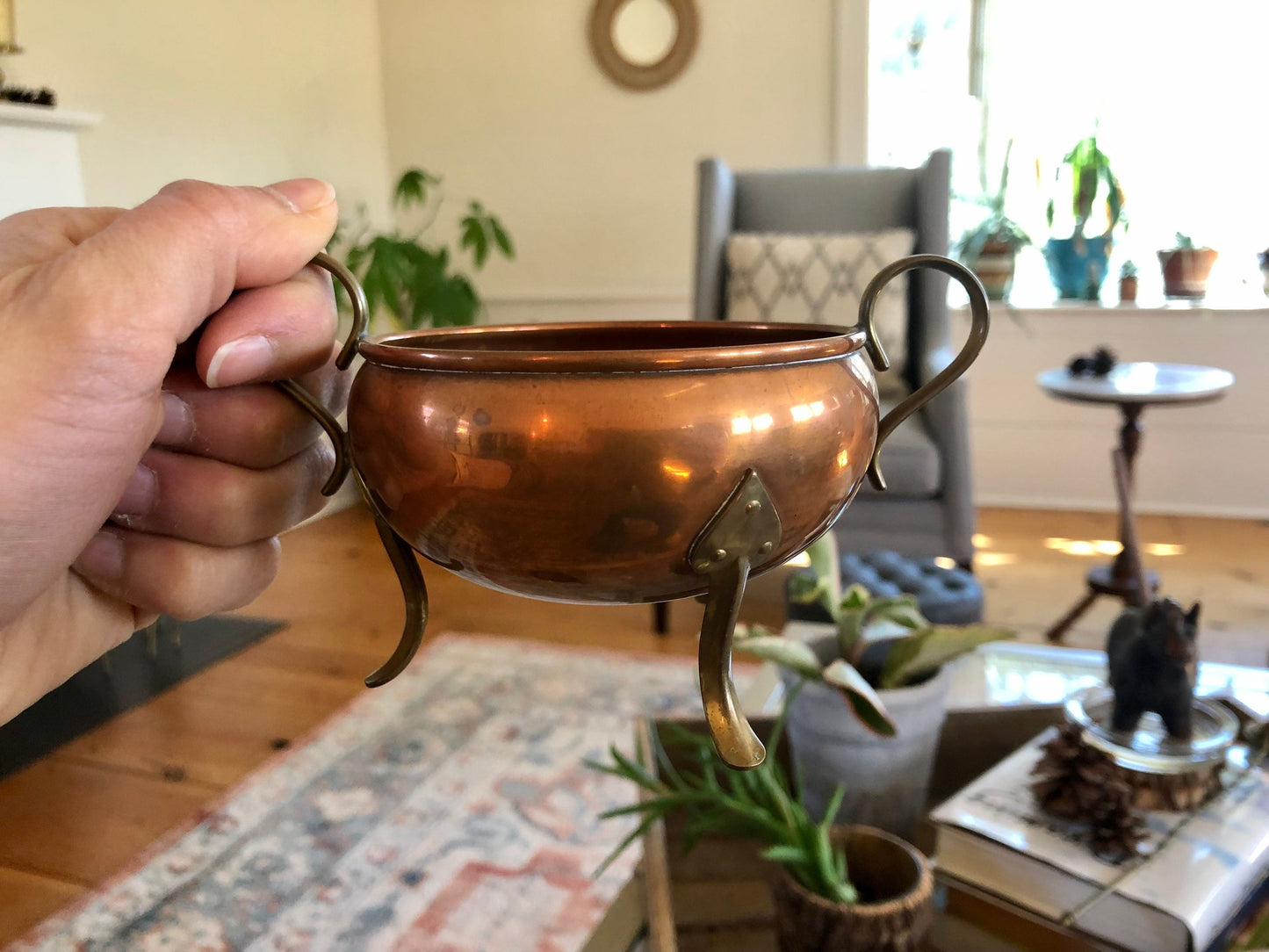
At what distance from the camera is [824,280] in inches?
98.7

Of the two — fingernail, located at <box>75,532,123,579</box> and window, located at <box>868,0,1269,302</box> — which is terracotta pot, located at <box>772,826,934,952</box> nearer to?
fingernail, located at <box>75,532,123,579</box>

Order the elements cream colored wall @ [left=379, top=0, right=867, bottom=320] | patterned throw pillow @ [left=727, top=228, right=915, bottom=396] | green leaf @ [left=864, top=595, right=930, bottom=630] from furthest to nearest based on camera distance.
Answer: cream colored wall @ [left=379, top=0, right=867, bottom=320] < patterned throw pillow @ [left=727, top=228, right=915, bottom=396] < green leaf @ [left=864, top=595, right=930, bottom=630]

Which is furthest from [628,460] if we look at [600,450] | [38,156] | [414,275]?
[414,275]

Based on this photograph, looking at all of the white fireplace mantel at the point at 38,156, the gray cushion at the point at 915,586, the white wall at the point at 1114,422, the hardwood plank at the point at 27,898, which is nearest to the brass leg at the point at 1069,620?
the gray cushion at the point at 915,586

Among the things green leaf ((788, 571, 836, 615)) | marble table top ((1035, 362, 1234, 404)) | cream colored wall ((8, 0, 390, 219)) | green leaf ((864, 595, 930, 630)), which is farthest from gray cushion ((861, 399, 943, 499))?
cream colored wall ((8, 0, 390, 219))

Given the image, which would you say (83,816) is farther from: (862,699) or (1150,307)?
(1150,307)

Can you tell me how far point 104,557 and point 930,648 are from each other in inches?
28.1

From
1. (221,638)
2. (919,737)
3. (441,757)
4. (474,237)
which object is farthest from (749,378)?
(474,237)

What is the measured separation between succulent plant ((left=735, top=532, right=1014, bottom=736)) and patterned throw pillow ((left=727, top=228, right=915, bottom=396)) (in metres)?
1.52

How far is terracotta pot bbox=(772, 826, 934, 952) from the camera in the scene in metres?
0.71

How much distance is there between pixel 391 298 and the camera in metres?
3.16

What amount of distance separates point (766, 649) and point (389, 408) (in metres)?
0.58

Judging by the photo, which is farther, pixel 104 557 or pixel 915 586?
pixel 915 586

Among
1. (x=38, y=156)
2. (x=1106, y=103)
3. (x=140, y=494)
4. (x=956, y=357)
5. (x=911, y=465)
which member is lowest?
(x=911, y=465)
